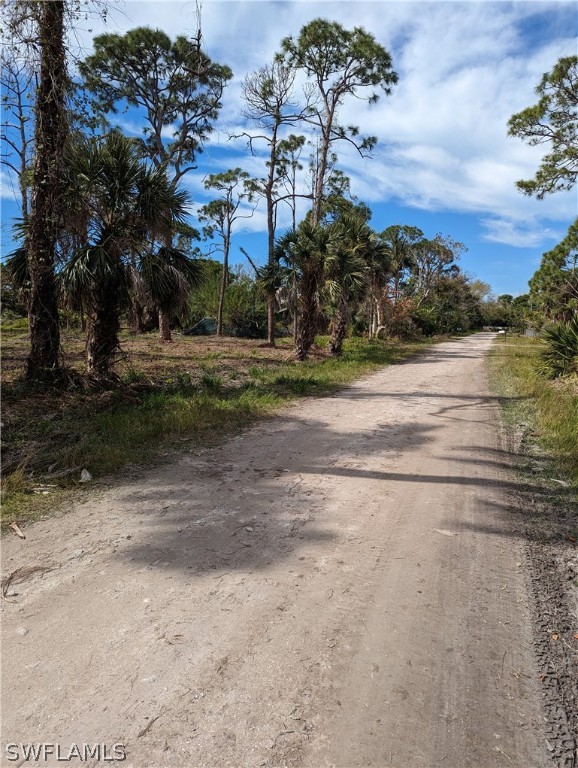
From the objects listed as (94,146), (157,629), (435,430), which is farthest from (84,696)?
(94,146)

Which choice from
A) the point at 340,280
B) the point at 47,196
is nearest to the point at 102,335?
the point at 47,196

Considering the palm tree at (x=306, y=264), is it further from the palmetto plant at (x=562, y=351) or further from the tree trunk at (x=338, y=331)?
the palmetto plant at (x=562, y=351)

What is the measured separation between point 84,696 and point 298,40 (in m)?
24.5

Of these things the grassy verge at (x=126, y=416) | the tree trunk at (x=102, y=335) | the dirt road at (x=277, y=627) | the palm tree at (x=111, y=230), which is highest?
the palm tree at (x=111, y=230)

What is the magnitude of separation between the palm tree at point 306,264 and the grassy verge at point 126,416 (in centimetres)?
249

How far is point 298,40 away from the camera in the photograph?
20406 millimetres

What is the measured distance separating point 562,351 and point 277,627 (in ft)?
40.0

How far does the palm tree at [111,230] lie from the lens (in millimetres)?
8500

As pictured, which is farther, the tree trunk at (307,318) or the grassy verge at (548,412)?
the tree trunk at (307,318)

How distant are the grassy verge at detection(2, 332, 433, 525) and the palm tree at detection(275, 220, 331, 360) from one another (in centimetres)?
249

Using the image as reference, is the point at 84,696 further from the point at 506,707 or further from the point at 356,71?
the point at 356,71

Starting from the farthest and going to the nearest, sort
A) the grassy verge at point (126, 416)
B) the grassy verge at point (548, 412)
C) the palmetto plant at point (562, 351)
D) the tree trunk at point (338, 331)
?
the tree trunk at point (338, 331)
the palmetto plant at point (562, 351)
the grassy verge at point (548, 412)
the grassy verge at point (126, 416)

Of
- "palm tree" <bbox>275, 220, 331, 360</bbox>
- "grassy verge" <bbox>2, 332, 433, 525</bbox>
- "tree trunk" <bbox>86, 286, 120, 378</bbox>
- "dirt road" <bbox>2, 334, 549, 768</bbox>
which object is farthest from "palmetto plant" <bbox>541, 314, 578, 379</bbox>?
"tree trunk" <bbox>86, 286, 120, 378</bbox>

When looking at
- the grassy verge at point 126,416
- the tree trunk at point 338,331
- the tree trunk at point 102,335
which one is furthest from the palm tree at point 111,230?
the tree trunk at point 338,331
